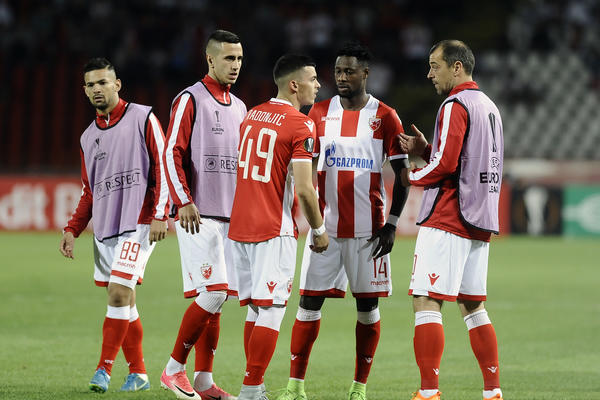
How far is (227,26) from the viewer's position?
23.2 m

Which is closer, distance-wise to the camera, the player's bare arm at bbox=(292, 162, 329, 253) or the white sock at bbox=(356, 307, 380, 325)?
the player's bare arm at bbox=(292, 162, 329, 253)

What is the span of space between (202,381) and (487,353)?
74.7 inches

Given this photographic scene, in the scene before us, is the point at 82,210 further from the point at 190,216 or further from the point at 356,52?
the point at 356,52

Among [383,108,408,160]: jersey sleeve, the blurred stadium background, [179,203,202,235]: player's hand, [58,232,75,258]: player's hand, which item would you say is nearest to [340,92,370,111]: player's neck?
[383,108,408,160]: jersey sleeve

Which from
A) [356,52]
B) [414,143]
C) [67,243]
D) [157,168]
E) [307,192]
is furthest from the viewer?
[67,243]

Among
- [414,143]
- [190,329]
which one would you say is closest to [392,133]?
[414,143]

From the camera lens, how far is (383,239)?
624 centimetres

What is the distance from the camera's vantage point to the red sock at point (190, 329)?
20.2ft

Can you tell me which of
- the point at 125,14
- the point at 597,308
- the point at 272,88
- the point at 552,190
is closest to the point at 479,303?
the point at 597,308

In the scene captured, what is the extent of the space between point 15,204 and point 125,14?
602cm

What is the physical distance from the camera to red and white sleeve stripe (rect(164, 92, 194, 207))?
6.09m

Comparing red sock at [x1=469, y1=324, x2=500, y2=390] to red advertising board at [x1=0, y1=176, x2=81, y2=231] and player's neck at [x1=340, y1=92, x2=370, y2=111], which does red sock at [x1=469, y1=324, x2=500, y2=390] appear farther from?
red advertising board at [x1=0, y1=176, x2=81, y2=231]

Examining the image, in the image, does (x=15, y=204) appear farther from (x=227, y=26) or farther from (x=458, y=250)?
(x=458, y=250)

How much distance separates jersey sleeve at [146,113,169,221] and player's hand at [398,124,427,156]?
5.24 feet
